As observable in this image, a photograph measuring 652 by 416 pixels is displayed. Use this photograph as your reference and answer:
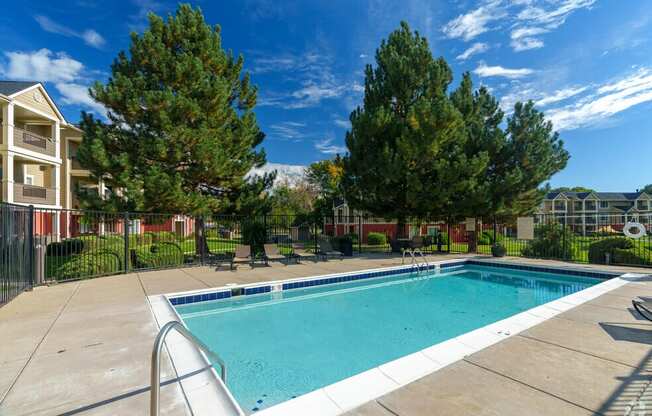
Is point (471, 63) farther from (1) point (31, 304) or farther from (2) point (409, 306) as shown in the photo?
(1) point (31, 304)

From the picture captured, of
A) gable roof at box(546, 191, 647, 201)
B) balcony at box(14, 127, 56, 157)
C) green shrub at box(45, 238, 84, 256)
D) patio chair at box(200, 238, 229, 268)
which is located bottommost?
patio chair at box(200, 238, 229, 268)

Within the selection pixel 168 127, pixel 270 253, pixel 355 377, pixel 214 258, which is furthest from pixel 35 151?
pixel 355 377

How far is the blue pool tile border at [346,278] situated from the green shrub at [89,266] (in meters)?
3.94

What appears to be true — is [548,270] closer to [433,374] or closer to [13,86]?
[433,374]

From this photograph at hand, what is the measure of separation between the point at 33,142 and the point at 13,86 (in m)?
3.27

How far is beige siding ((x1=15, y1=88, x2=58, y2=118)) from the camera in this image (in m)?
17.4

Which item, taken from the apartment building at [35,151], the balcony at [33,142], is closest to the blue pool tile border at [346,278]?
the apartment building at [35,151]

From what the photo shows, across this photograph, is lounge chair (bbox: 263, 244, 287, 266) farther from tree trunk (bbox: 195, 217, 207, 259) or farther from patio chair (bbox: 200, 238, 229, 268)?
tree trunk (bbox: 195, 217, 207, 259)

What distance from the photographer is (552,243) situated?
43.2ft

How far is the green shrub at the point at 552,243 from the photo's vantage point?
12625mm

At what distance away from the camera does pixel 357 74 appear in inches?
715

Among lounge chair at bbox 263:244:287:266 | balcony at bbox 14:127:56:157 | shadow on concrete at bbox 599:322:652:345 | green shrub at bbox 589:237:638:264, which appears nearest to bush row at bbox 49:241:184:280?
lounge chair at bbox 263:244:287:266

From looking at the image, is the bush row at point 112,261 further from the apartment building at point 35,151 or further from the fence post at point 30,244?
the apartment building at point 35,151

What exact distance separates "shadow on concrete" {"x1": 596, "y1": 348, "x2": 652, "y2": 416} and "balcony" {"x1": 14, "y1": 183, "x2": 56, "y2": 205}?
23740mm
